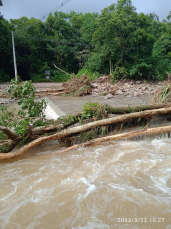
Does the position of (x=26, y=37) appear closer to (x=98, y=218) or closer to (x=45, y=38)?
(x=45, y=38)

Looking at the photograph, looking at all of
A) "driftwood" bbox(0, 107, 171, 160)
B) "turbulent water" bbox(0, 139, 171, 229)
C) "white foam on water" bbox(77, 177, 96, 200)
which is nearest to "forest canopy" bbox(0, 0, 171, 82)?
"driftwood" bbox(0, 107, 171, 160)

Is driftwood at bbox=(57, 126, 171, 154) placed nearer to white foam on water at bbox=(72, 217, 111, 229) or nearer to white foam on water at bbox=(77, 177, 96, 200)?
white foam on water at bbox=(77, 177, 96, 200)

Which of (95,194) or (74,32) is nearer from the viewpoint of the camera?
(95,194)

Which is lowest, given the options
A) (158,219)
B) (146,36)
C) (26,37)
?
(158,219)

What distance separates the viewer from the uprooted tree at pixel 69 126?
4285 millimetres

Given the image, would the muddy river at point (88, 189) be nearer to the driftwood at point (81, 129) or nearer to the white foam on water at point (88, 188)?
the white foam on water at point (88, 188)

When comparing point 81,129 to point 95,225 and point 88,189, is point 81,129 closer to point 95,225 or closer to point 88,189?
point 88,189

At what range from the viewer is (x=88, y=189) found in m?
3.08

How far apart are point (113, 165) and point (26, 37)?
2863 cm

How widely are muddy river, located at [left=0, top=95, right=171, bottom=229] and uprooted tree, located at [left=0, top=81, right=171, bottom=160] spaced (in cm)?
34

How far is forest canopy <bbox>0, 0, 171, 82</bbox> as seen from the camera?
17.7 meters

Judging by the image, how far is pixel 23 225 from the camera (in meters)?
2.36

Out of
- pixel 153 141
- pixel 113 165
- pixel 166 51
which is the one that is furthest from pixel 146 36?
pixel 113 165

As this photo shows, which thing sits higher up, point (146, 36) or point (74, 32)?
point (74, 32)
